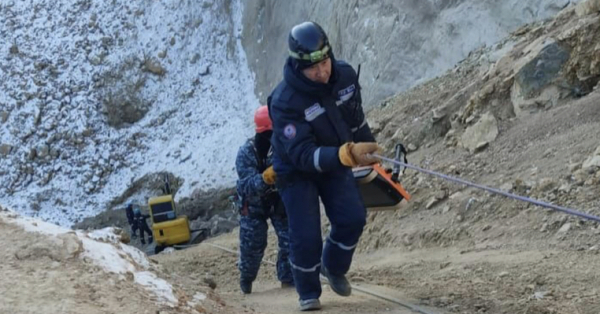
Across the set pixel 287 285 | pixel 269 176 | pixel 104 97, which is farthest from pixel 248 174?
pixel 104 97

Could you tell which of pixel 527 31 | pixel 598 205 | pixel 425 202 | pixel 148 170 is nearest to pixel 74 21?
pixel 148 170

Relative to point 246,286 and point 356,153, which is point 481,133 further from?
point 356,153

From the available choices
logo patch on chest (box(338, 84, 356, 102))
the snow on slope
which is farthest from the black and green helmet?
the snow on slope

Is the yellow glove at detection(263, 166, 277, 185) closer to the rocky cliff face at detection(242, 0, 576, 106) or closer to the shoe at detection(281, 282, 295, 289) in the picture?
the shoe at detection(281, 282, 295, 289)

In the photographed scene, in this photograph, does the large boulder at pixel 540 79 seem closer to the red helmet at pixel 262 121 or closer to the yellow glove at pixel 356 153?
the red helmet at pixel 262 121

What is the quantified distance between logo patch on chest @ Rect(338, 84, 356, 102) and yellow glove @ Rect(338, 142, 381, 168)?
1.53 feet

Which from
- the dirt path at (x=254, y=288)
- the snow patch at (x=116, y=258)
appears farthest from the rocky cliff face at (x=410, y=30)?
the snow patch at (x=116, y=258)

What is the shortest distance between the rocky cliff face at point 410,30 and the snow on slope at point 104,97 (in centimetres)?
360

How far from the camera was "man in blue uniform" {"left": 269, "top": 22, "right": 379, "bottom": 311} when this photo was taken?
4.98 meters

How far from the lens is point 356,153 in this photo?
4758mm

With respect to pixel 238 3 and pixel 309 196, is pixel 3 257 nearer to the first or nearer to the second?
pixel 309 196

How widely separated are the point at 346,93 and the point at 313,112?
258 mm

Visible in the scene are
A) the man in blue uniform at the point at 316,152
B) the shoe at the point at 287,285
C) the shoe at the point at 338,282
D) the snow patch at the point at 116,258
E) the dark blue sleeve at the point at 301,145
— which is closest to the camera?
the snow patch at the point at 116,258

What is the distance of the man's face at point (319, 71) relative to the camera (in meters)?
5.01
